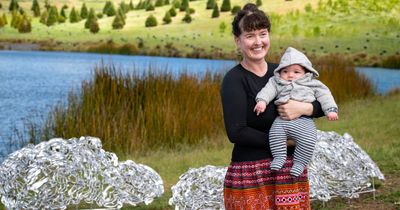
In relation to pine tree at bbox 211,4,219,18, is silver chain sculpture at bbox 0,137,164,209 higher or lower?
higher

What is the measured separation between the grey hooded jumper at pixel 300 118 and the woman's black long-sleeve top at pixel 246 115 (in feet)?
0.14

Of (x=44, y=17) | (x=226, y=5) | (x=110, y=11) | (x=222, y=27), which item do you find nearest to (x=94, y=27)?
(x=226, y=5)

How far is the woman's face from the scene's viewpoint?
3396mm

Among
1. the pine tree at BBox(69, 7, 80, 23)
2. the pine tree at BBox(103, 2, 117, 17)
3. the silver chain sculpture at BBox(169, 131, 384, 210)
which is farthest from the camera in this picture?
the pine tree at BBox(103, 2, 117, 17)

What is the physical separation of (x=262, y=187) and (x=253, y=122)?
0.29 metres

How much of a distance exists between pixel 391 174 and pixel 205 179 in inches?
98.3

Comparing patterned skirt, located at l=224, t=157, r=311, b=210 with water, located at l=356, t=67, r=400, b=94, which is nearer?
patterned skirt, located at l=224, t=157, r=311, b=210

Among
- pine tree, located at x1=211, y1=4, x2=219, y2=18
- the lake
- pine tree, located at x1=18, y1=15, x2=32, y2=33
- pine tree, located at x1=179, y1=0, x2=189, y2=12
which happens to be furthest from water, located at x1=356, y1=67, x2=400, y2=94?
pine tree, located at x1=18, y1=15, x2=32, y2=33

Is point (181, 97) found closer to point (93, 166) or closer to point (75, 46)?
point (93, 166)

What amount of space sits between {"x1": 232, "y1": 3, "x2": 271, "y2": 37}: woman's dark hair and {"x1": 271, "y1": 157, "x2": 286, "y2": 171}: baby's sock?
0.58 metres

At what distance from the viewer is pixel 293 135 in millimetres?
3432

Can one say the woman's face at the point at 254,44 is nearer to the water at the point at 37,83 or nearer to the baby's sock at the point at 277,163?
the baby's sock at the point at 277,163

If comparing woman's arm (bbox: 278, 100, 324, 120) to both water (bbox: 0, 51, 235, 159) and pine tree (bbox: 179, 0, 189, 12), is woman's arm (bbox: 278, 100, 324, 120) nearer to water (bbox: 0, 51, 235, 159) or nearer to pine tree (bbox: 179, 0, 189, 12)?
water (bbox: 0, 51, 235, 159)

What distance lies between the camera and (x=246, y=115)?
343 centimetres
